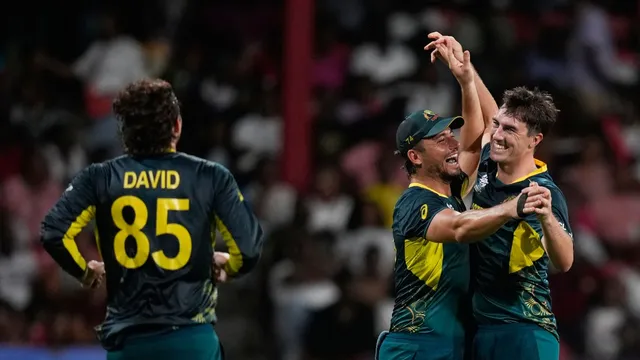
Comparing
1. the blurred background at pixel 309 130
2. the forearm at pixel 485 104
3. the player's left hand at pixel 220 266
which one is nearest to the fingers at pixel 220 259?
the player's left hand at pixel 220 266

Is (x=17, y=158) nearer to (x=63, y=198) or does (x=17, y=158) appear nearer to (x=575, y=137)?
(x=575, y=137)

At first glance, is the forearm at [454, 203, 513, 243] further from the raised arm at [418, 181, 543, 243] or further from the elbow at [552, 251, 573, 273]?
the elbow at [552, 251, 573, 273]

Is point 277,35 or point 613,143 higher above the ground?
point 277,35

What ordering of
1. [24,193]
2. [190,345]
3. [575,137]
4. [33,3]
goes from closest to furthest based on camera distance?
[190,345], [24,193], [575,137], [33,3]

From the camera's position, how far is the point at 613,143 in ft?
36.4

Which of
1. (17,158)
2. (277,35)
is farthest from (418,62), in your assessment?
(17,158)

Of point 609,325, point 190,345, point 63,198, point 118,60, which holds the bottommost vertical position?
point 609,325

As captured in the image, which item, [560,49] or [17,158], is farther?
[560,49]

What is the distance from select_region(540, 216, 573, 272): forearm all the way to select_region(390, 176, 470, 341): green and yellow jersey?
502 mm

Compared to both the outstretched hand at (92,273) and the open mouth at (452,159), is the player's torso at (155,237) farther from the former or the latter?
the open mouth at (452,159)

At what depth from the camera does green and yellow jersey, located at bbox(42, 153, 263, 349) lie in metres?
5.04

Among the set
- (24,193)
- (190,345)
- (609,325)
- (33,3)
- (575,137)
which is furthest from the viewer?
(33,3)

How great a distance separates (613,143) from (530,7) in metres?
2.22

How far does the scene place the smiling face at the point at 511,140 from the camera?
17.0ft
